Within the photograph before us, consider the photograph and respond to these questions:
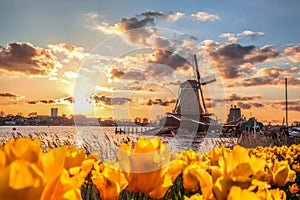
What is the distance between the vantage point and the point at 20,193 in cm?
55

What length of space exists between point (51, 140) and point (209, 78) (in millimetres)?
27944

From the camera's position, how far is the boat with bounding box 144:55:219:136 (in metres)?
34.3

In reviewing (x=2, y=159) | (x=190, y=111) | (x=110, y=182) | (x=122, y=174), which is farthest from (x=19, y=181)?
(x=190, y=111)

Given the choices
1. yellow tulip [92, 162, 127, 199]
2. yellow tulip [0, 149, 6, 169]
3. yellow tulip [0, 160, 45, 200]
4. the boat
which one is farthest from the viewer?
the boat

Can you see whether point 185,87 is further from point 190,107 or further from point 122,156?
point 122,156

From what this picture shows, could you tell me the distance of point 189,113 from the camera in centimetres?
3606

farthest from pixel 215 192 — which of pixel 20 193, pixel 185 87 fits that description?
pixel 185 87

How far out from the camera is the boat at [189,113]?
3434 cm

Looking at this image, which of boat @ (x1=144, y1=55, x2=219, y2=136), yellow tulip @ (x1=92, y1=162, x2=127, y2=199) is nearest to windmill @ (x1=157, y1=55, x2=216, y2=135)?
boat @ (x1=144, y1=55, x2=219, y2=136)

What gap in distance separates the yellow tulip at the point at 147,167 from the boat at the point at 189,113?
31.8 meters

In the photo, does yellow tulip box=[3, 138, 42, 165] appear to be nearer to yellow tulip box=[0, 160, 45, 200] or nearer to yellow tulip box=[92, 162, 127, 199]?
yellow tulip box=[0, 160, 45, 200]

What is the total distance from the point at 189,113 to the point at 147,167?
35.0m

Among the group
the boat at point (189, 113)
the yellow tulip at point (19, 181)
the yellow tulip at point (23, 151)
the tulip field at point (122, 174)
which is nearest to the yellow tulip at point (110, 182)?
the tulip field at point (122, 174)

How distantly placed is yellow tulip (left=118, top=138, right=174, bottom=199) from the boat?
3176cm
